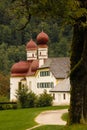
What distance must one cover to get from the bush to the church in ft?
10.4

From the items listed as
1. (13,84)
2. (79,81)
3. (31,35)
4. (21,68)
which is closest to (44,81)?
(21,68)

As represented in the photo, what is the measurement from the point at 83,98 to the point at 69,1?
169 inches

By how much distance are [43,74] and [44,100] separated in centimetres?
1195

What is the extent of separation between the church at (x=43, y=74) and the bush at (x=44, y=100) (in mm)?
3171

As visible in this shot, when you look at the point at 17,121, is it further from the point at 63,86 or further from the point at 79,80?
the point at 63,86

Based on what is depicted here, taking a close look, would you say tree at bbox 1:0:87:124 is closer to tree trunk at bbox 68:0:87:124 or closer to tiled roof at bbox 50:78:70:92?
tree trunk at bbox 68:0:87:124

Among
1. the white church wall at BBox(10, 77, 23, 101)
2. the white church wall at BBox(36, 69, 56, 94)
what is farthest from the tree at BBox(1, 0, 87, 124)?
the white church wall at BBox(10, 77, 23, 101)

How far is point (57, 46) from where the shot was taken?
116 meters

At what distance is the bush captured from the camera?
5272 cm

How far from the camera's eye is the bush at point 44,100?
5272cm

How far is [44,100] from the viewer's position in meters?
53.3

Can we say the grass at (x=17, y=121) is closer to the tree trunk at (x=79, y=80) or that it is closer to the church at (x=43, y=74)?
the tree trunk at (x=79, y=80)

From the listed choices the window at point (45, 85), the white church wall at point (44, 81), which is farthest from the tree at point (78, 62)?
the window at point (45, 85)

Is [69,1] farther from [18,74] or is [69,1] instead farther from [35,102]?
[18,74]
